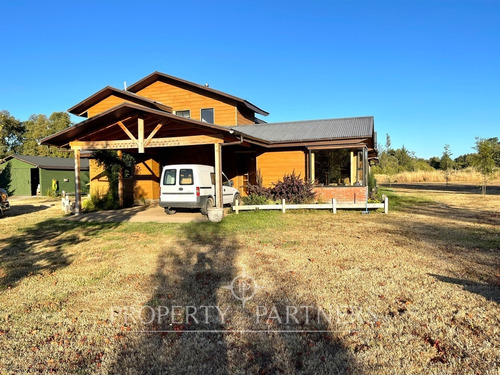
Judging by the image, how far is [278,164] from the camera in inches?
675

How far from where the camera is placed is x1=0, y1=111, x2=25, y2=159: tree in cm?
5244

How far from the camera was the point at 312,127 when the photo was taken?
1772 cm

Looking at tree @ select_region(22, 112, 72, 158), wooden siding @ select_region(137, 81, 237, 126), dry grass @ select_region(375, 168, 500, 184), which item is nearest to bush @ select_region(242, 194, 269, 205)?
wooden siding @ select_region(137, 81, 237, 126)

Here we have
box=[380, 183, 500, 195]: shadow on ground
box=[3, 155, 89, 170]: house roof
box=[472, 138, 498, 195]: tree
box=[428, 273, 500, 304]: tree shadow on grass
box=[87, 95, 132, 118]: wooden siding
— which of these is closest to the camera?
box=[428, 273, 500, 304]: tree shadow on grass

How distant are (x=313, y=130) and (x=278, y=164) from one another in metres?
2.44

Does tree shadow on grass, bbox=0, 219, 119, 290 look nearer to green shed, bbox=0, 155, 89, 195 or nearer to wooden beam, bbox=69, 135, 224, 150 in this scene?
wooden beam, bbox=69, 135, 224, 150

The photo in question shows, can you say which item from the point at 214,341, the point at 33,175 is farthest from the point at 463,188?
the point at 33,175

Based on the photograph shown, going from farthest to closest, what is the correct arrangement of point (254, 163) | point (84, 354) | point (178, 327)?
1. point (254, 163)
2. point (178, 327)
3. point (84, 354)

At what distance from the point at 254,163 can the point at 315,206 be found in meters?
5.33

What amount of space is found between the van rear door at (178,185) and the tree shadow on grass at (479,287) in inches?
344

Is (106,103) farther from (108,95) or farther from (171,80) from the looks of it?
(171,80)

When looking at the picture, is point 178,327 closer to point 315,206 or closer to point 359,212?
point 315,206

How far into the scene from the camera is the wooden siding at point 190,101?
66.1 ft

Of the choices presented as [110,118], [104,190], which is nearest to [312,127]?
[110,118]
